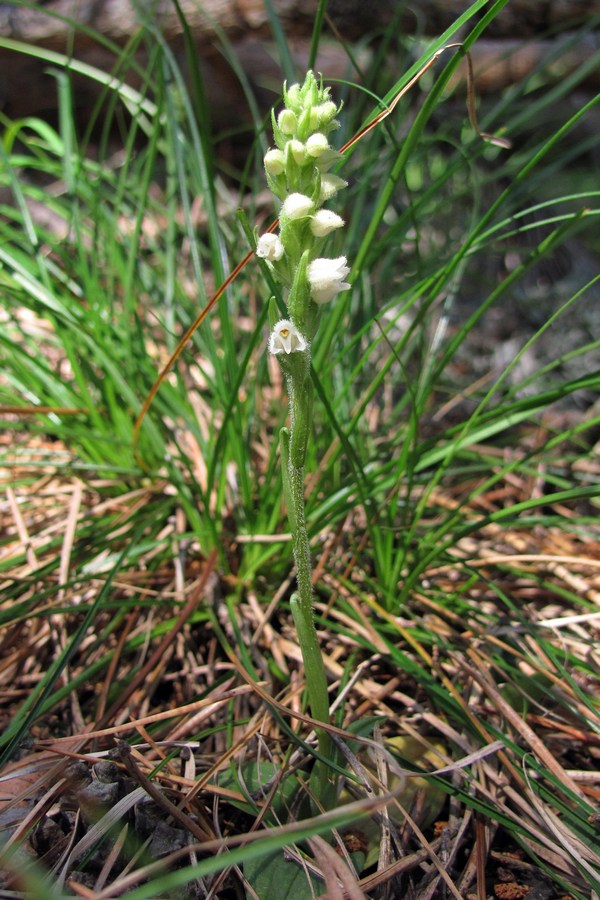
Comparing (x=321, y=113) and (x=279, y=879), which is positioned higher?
(x=321, y=113)

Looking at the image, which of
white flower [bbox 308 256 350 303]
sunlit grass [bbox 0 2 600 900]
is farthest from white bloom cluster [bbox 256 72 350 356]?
sunlit grass [bbox 0 2 600 900]

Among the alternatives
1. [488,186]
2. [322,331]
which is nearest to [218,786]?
[322,331]

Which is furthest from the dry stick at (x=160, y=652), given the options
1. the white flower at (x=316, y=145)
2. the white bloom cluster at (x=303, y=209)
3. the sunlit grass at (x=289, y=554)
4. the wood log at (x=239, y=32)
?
the wood log at (x=239, y=32)

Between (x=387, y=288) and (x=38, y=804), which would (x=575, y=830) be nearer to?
(x=38, y=804)

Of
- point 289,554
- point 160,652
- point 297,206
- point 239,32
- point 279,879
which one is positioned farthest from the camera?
point 239,32

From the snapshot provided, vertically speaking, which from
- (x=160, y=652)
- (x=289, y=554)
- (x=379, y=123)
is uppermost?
(x=379, y=123)

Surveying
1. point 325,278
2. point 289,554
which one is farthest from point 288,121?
point 289,554

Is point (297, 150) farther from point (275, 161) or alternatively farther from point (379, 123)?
point (379, 123)

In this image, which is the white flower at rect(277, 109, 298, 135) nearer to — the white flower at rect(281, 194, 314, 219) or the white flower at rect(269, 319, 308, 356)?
the white flower at rect(281, 194, 314, 219)
